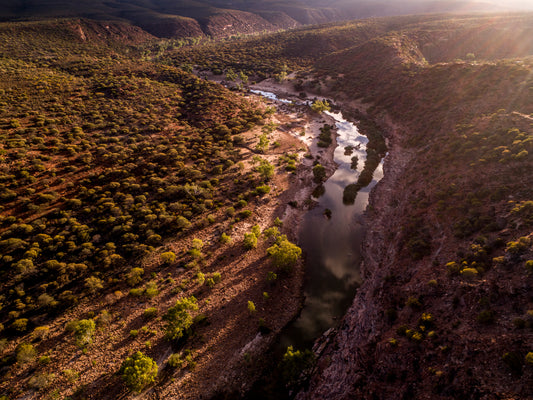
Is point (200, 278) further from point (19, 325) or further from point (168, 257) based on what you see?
point (19, 325)

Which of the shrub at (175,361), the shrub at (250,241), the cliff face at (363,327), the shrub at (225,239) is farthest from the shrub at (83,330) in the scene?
the cliff face at (363,327)

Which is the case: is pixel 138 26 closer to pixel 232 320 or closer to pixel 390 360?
pixel 232 320

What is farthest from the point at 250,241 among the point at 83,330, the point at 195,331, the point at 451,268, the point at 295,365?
the point at 451,268

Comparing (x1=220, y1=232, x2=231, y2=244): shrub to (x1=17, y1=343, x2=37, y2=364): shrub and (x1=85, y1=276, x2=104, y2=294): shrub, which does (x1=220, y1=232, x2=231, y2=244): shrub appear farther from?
(x1=17, y1=343, x2=37, y2=364): shrub

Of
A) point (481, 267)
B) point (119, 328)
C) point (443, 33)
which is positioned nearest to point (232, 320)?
point (119, 328)

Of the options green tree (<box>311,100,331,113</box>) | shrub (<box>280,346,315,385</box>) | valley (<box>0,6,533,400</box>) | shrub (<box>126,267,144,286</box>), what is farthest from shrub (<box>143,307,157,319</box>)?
green tree (<box>311,100,331,113</box>)
